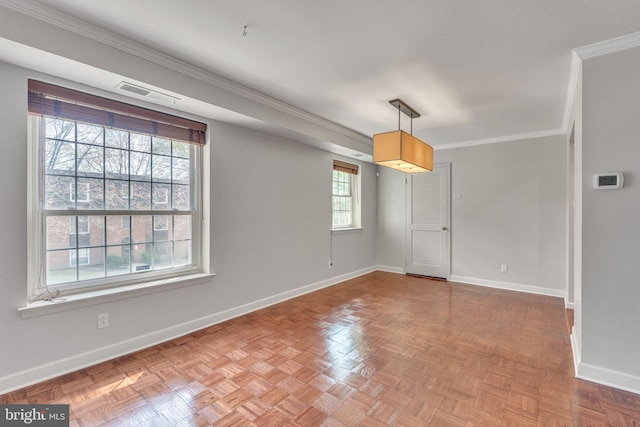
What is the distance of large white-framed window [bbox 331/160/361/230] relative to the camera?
17.8ft

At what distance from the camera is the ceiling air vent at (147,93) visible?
2.44 meters

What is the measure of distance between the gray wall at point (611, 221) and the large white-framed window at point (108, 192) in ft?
11.5

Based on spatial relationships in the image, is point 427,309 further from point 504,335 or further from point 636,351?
point 636,351

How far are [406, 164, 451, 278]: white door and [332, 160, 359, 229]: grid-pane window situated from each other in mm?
1074

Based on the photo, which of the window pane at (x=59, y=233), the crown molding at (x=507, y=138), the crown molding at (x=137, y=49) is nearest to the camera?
the crown molding at (x=137, y=49)

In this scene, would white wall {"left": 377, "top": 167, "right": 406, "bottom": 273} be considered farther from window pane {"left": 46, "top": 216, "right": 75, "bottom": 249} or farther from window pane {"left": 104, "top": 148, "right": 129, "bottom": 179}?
window pane {"left": 46, "top": 216, "right": 75, "bottom": 249}

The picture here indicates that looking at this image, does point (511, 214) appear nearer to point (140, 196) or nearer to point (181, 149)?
point (181, 149)

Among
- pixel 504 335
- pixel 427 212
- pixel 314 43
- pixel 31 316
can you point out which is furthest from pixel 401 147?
pixel 31 316

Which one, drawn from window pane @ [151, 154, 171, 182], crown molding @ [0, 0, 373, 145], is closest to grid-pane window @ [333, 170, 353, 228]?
crown molding @ [0, 0, 373, 145]

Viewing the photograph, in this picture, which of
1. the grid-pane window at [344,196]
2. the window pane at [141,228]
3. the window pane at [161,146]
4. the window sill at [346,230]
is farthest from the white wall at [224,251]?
the window pane at [141,228]

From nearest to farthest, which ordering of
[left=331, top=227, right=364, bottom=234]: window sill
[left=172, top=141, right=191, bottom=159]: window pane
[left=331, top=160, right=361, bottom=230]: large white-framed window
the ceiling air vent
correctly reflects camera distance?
the ceiling air vent
[left=172, top=141, right=191, bottom=159]: window pane
[left=331, top=227, right=364, bottom=234]: window sill
[left=331, top=160, right=361, bottom=230]: large white-framed window

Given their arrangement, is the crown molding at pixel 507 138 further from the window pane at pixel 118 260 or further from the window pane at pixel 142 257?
the window pane at pixel 118 260

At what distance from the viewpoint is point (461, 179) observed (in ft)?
17.5

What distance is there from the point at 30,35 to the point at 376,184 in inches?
214
